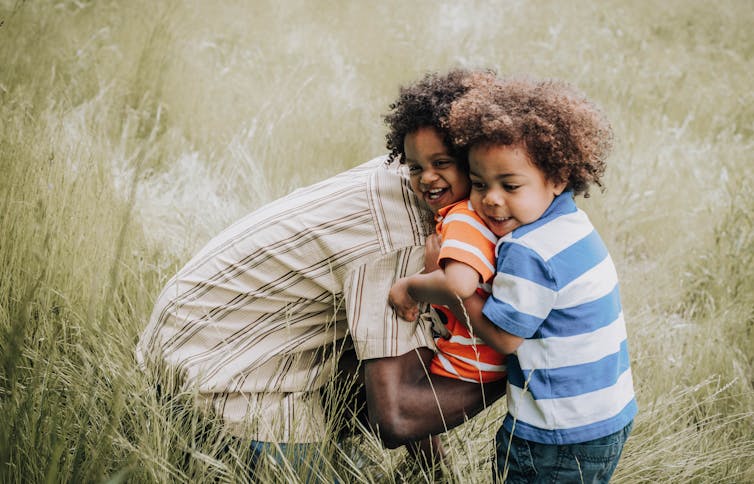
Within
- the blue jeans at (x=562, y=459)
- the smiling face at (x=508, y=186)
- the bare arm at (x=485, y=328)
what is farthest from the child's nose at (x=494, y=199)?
the blue jeans at (x=562, y=459)

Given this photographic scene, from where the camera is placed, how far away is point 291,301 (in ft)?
6.18

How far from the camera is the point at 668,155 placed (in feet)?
14.7

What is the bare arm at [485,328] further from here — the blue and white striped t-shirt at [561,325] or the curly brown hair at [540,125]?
the curly brown hair at [540,125]

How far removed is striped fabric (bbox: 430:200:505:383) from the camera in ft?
5.20

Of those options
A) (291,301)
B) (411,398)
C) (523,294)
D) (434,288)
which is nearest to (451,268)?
(434,288)

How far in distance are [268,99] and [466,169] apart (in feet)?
9.54

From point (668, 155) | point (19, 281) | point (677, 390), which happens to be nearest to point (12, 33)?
point (19, 281)

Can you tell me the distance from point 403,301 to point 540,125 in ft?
1.90

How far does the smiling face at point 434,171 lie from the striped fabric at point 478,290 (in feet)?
0.14

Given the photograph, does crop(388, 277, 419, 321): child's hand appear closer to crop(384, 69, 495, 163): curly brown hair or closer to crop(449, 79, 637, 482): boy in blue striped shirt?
crop(449, 79, 637, 482): boy in blue striped shirt

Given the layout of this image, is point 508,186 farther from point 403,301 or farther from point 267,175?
point 267,175

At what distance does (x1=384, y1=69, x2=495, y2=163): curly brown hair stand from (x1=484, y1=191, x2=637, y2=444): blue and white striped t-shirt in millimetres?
364

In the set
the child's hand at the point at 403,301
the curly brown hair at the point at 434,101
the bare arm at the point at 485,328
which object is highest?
the curly brown hair at the point at 434,101

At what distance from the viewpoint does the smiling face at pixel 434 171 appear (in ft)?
5.72
